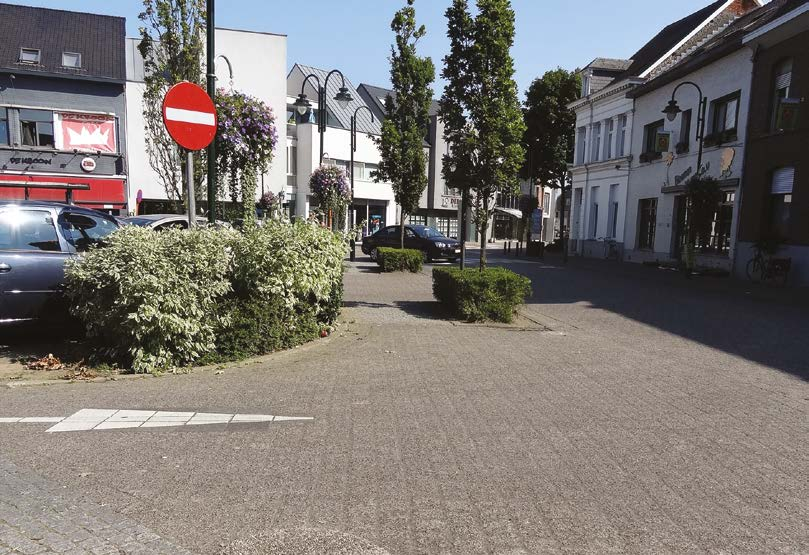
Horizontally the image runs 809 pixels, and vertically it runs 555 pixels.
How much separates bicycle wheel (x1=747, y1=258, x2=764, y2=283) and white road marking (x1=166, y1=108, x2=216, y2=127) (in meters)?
17.7

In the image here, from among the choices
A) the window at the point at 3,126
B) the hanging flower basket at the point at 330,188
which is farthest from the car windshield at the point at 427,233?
the window at the point at 3,126

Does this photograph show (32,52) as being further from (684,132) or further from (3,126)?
(684,132)

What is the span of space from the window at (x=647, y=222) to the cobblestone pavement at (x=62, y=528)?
2770 cm

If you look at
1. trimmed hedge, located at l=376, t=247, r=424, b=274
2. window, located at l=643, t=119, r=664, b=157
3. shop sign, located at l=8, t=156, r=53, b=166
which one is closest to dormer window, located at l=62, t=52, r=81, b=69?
shop sign, located at l=8, t=156, r=53, b=166

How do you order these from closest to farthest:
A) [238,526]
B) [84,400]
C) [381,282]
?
[238,526] < [84,400] < [381,282]

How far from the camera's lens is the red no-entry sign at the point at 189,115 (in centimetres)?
663

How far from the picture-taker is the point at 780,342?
8.77 meters

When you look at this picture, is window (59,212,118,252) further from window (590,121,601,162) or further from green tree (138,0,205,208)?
window (590,121,601,162)

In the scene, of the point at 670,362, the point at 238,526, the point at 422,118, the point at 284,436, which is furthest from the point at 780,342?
the point at 422,118

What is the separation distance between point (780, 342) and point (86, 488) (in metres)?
9.31

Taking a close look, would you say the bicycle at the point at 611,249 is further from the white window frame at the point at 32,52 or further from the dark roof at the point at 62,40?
the white window frame at the point at 32,52

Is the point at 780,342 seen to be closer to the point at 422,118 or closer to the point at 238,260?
the point at 238,260

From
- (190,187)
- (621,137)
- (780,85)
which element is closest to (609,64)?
(621,137)

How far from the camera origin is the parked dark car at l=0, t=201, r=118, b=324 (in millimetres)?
6426
